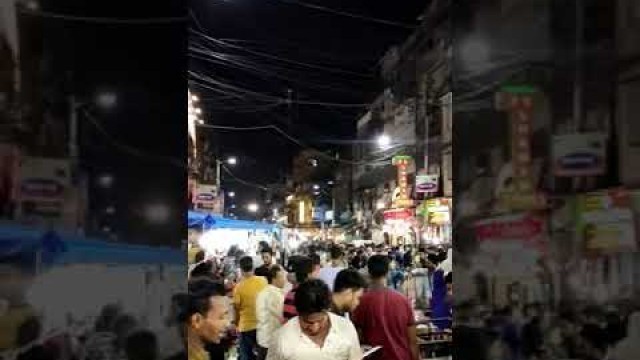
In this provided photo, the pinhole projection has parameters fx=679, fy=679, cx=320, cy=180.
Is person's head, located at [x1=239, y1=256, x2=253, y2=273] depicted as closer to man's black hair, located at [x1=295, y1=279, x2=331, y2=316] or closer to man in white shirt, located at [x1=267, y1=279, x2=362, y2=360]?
man in white shirt, located at [x1=267, y1=279, x2=362, y2=360]

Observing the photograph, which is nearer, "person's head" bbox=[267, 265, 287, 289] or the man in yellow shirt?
"person's head" bbox=[267, 265, 287, 289]

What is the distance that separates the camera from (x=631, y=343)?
296 centimetres

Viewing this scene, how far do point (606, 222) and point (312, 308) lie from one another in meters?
1.67

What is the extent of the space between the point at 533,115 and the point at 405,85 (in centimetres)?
2922


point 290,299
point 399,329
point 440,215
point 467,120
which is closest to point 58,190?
point 467,120

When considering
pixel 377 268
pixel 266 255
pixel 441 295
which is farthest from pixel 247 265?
pixel 377 268

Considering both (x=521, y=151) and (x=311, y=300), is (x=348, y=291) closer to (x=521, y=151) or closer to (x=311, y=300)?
(x=311, y=300)

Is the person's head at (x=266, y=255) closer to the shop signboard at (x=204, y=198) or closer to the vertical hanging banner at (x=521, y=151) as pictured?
the vertical hanging banner at (x=521, y=151)

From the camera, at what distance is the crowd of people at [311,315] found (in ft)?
12.3

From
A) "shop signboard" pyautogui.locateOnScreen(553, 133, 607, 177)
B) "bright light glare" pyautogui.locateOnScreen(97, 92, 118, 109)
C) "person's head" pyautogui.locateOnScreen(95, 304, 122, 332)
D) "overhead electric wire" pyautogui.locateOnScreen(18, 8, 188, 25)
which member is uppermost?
"overhead electric wire" pyautogui.locateOnScreen(18, 8, 188, 25)

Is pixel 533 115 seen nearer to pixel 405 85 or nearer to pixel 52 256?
pixel 52 256

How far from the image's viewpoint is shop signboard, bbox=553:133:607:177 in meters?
3.12

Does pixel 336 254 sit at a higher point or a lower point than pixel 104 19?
lower

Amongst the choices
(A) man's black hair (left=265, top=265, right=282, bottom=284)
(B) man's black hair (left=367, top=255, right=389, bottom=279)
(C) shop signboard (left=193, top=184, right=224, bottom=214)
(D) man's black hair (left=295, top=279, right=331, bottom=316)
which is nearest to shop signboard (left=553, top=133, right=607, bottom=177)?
(D) man's black hair (left=295, top=279, right=331, bottom=316)
